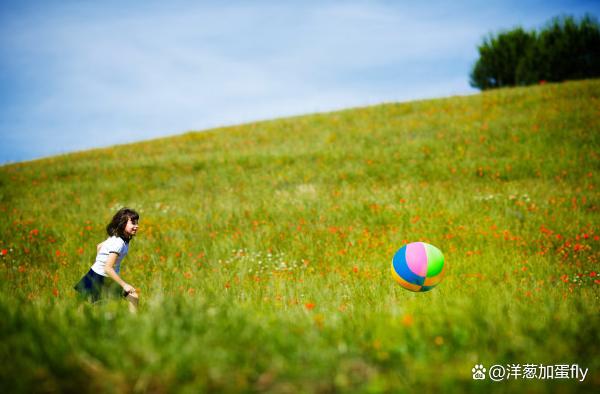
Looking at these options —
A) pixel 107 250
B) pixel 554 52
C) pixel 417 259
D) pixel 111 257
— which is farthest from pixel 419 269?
pixel 554 52

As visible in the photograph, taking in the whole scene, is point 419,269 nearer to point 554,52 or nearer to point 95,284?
point 95,284

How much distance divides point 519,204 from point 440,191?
2029mm

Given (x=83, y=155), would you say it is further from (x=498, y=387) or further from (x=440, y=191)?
(x=498, y=387)

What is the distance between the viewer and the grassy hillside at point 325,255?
192 cm

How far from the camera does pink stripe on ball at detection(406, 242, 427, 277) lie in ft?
15.0

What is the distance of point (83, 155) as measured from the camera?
21.6 m

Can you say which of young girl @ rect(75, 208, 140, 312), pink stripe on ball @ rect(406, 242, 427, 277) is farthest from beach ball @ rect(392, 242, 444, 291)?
young girl @ rect(75, 208, 140, 312)

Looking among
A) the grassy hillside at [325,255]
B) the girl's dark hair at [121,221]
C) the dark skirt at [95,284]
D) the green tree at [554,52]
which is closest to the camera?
the grassy hillside at [325,255]

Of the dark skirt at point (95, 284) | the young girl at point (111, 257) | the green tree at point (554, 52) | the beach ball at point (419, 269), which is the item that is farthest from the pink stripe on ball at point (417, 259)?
the green tree at point (554, 52)

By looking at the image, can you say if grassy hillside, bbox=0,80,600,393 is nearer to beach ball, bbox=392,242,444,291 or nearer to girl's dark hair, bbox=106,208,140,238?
beach ball, bbox=392,242,444,291

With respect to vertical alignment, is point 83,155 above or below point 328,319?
above

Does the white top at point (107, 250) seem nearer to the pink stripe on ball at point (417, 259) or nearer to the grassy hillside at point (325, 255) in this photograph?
the grassy hillside at point (325, 255)

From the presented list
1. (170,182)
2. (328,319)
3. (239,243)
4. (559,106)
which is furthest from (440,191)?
(559,106)

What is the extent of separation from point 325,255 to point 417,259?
240 centimetres
